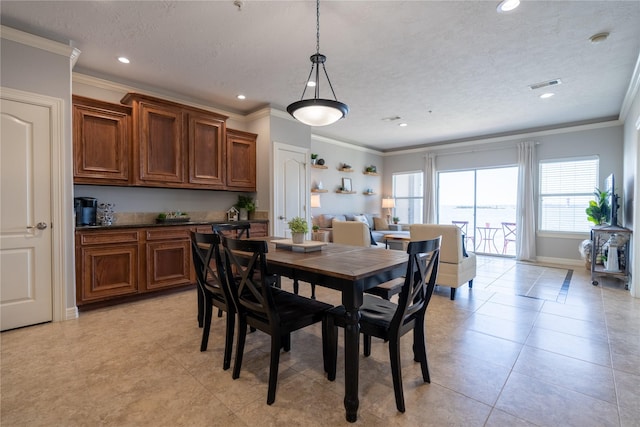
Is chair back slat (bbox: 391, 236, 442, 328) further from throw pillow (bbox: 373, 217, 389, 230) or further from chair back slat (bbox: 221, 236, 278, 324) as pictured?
throw pillow (bbox: 373, 217, 389, 230)

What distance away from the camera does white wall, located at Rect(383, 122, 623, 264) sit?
5.46 meters

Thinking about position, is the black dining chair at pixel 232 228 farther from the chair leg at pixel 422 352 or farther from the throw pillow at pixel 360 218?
the throw pillow at pixel 360 218

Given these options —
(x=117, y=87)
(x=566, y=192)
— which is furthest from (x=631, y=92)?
(x=117, y=87)

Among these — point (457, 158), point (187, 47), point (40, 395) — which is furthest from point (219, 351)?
point (457, 158)

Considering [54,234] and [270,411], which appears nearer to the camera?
[270,411]

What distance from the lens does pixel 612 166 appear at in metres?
5.43

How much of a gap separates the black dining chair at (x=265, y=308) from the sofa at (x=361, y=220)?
4.06 m

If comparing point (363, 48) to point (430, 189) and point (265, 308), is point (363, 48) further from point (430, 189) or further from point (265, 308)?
point (430, 189)

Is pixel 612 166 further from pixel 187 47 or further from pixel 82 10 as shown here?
pixel 82 10

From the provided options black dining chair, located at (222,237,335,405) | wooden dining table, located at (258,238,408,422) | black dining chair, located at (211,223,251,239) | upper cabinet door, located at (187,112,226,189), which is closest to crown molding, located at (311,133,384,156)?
upper cabinet door, located at (187,112,226,189)

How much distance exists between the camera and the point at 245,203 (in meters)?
4.95

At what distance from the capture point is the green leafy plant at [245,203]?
4.93 metres

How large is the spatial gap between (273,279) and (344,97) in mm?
2906

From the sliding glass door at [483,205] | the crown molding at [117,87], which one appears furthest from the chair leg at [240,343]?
the sliding glass door at [483,205]
